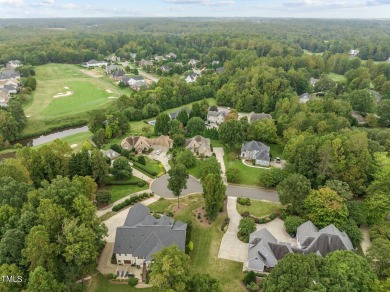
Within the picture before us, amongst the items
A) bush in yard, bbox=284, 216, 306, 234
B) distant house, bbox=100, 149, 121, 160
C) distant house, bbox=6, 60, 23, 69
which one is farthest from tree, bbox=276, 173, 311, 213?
distant house, bbox=6, 60, 23, 69

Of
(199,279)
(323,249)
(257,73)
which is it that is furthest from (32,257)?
(257,73)

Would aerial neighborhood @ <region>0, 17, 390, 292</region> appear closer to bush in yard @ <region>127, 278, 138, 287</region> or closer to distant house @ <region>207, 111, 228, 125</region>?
bush in yard @ <region>127, 278, 138, 287</region>

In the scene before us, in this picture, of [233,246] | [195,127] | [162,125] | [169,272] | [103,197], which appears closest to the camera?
[169,272]

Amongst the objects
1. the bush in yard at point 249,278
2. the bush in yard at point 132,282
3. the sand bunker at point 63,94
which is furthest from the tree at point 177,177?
the sand bunker at point 63,94

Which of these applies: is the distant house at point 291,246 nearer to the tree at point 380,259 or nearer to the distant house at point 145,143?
the tree at point 380,259

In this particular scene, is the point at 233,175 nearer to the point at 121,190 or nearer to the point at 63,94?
the point at 121,190

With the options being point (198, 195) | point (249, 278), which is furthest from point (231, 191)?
point (249, 278)
